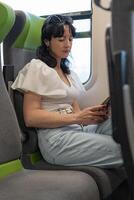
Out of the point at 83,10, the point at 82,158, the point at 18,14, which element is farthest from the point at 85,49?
the point at 82,158

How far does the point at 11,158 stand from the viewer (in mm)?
1523

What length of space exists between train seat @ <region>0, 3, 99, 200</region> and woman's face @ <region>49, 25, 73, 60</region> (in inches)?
11.5

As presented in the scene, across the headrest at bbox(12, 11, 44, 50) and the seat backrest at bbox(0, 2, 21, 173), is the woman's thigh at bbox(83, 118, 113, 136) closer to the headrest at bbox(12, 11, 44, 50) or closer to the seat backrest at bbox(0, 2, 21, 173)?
the seat backrest at bbox(0, 2, 21, 173)

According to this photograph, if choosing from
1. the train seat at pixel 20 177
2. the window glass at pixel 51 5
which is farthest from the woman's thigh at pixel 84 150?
the window glass at pixel 51 5

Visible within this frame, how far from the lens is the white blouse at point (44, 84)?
1623mm

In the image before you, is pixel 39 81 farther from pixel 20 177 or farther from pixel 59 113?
pixel 20 177

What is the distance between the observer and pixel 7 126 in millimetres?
1509

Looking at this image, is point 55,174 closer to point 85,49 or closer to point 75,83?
point 75,83

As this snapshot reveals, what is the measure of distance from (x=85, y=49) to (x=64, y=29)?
1.72 ft

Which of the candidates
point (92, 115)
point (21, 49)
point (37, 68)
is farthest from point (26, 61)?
point (92, 115)

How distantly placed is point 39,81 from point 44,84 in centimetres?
3

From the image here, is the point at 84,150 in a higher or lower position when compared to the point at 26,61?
lower

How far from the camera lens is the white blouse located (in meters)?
1.62

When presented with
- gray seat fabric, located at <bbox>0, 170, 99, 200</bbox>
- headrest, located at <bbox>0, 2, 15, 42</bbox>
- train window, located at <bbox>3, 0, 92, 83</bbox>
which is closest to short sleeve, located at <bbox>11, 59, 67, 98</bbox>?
headrest, located at <bbox>0, 2, 15, 42</bbox>
